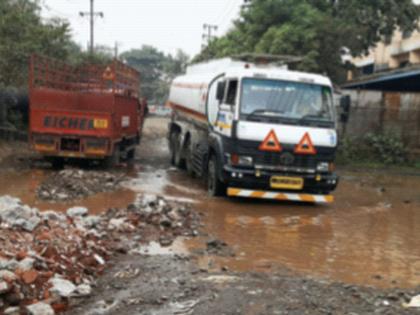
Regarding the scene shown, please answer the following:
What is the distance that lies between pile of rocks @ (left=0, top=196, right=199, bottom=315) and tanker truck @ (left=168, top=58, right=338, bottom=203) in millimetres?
1673

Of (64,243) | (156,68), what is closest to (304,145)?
(64,243)

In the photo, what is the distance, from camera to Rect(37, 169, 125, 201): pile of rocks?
10538 millimetres

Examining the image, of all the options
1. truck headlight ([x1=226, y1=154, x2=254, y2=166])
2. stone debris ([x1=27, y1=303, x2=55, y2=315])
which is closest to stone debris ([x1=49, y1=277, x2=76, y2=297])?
stone debris ([x1=27, y1=303, x2=55, y2=315])

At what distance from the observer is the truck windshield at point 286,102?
411 inches

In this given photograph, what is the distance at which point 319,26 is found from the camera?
2177 cm

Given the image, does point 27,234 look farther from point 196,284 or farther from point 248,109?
point 248,109

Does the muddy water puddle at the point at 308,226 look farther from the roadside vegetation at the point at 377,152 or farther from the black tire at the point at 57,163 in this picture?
the roadside vegetation at the point at 377,152

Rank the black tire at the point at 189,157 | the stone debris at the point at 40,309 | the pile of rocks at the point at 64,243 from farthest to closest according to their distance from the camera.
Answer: the black tire at the point at 189,157, the pile of rocks at the point at 64,243, the stone debris at the point at 40,309

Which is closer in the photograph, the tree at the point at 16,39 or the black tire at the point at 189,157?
the black tire at the point at 189,157

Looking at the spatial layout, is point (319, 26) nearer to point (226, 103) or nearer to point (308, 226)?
point (226, 103)

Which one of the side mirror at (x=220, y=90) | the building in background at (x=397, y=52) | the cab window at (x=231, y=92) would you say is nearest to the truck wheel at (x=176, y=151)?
the side mirror at (x=220, y=90)

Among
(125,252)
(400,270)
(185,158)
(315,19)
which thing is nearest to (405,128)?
(315,19)

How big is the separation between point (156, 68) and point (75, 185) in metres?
75.5

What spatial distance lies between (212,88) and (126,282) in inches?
288
